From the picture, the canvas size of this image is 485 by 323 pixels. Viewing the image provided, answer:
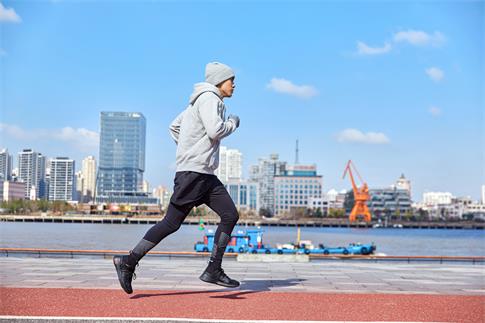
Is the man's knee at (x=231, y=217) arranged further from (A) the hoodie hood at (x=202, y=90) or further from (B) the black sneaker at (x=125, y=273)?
(A) the hoodie hood at (x=202, y=90)

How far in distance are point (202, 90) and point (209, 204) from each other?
927 millimetres

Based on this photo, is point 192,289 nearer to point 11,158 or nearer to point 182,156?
point 182,156

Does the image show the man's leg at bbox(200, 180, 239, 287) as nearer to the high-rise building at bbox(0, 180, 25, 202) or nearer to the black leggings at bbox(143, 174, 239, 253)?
the black leggings at bbox(143, 174, 239, 253)

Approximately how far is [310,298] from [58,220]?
118 metres

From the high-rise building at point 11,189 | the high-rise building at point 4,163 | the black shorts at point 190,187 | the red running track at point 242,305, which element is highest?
the high-rise building at point 4,163

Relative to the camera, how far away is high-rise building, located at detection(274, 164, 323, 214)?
7490 inches

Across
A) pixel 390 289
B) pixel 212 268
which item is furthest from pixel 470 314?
pixel 212 268

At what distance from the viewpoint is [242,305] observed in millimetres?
3949

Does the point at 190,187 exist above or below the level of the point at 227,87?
below

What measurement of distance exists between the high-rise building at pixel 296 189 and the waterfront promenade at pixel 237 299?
18446cm

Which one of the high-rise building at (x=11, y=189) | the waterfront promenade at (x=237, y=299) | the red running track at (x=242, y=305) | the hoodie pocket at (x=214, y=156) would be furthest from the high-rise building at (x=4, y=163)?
the hoodie pocket at (x=214, y=156)

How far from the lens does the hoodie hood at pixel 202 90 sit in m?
4.70

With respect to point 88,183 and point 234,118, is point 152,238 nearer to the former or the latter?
point 234,118

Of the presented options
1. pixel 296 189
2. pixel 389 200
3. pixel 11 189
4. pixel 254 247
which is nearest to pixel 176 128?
pixel 11 189
